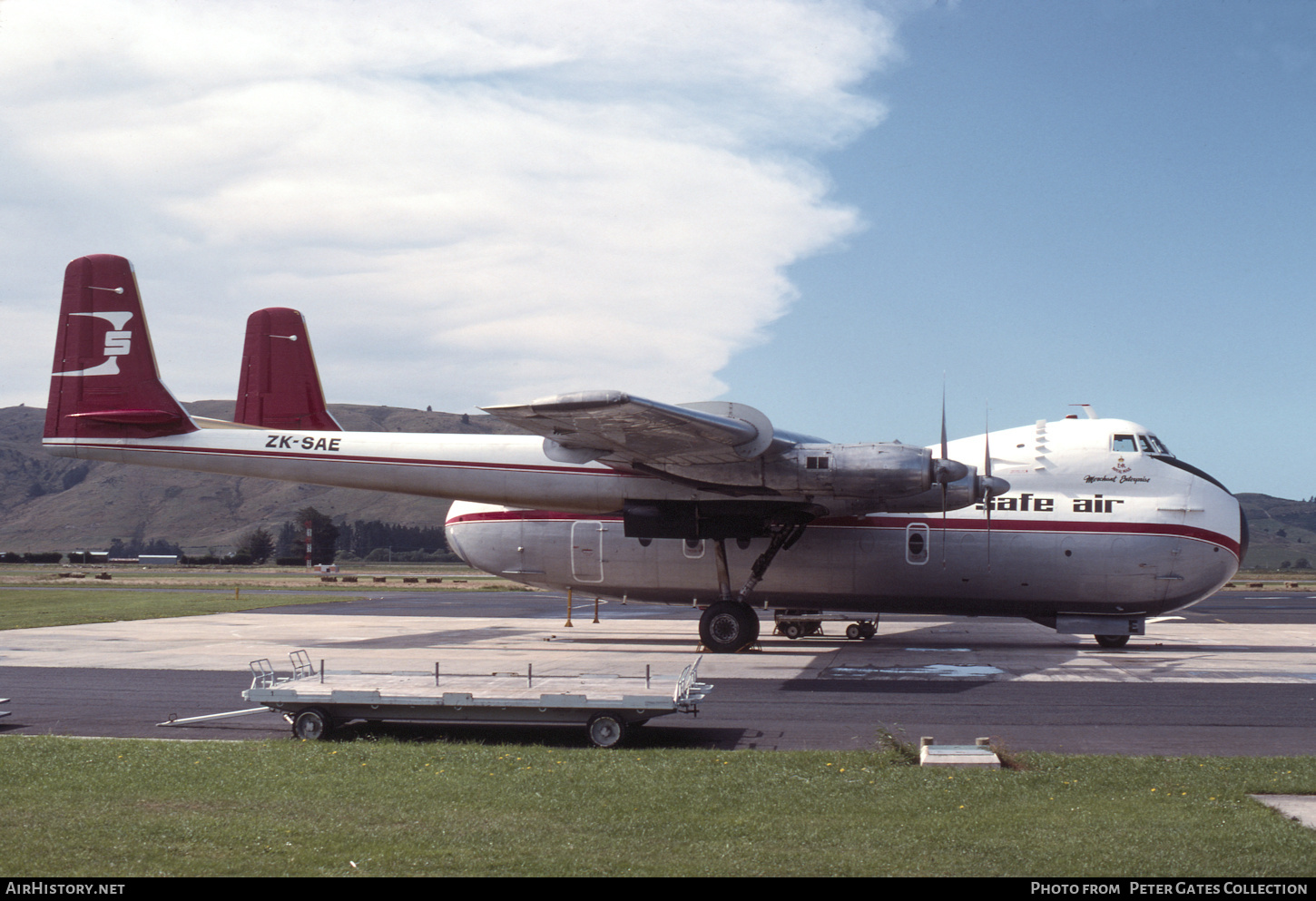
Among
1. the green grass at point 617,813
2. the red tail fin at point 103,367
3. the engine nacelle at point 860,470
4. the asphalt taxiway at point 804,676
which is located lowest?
the asphalt taxiway at point 804,676

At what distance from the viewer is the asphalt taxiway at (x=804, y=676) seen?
1319 centimetres

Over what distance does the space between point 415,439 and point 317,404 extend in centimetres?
423

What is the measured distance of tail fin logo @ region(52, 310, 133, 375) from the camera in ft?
81.2

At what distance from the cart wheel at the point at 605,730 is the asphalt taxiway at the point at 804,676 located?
0.77 m

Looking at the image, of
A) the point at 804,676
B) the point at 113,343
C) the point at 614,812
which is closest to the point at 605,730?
the point at 614,812

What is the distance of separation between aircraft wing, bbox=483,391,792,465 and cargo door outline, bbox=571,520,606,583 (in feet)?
13.3

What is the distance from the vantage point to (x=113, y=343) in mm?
24844

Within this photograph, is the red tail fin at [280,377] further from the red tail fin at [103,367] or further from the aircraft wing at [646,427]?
the aircraft wing at [646,427]

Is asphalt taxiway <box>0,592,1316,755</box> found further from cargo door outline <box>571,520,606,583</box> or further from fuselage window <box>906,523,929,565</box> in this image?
fuselage window <box>906,523,929,565</box>

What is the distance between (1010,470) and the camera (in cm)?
2406

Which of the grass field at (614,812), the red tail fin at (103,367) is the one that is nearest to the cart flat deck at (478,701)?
the grass field at (614,812)

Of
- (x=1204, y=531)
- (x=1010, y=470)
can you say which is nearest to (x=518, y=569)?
(x=1010, y=470)
